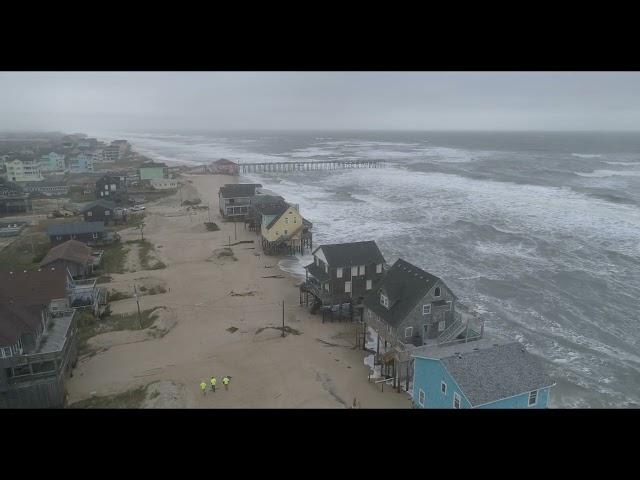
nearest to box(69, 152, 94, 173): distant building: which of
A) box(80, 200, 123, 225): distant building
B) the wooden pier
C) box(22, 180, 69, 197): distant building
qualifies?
box(22, 180, 69, 197): distant building

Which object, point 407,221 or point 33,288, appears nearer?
point 33,288

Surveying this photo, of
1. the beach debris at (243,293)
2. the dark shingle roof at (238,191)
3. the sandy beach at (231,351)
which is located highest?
the dark shingle roof at (238,191)

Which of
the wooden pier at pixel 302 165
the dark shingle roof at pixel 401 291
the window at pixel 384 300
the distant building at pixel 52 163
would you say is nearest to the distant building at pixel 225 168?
the wooden pier at pixel 302 165

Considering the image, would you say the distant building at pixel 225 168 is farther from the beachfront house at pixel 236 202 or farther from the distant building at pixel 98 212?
the distant building at pixel 98 212

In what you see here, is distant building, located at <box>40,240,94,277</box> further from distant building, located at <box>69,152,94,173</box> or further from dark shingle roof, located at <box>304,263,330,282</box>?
distant building, located at <box>69,152,94,173</box>

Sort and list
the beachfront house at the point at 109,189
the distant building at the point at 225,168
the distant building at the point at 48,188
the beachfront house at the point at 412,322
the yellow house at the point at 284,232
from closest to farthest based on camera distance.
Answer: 1. the beachfront house at the point at 412,322
2. the yellow house at the point at 284,232
3. the beachfront house at the point at 109,189
4. the distant building at the point at 48,188
5. the distant building at the point at 225,168

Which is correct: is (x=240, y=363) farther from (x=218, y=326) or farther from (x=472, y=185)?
(x=472, y=185)

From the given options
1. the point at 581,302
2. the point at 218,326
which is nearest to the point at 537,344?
the point at 581,302
